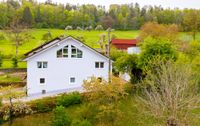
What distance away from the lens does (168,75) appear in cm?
2780

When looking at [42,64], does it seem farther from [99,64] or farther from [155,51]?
[155,51]

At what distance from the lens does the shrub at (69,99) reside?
104ft

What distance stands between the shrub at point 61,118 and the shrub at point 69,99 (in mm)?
2630

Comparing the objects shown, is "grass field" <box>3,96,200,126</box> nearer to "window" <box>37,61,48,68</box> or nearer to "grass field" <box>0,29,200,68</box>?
"window" <box>37,61,48,68</box>

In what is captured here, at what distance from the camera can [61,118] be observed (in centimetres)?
2841

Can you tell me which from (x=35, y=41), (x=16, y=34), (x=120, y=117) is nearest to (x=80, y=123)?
(x=120, y=117)

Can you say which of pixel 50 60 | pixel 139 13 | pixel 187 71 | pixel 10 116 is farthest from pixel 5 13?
pixel 187 71

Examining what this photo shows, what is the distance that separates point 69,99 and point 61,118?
347 centimetres

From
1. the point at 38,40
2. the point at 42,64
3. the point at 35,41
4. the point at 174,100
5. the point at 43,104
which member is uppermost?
the point at 38,40

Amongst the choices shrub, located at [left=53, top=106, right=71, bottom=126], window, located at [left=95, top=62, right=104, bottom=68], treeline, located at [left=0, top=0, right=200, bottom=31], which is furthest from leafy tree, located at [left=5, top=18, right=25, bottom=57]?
shrub, located at [left=53, top=106, right=71, bottom=126]

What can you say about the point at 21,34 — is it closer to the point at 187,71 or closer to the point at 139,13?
the point at 187,71

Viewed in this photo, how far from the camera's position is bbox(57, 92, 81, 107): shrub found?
31.5 metres

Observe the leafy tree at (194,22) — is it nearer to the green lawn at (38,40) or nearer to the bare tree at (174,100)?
the green lawn at (38,40)

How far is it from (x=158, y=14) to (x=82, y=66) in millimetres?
79851
